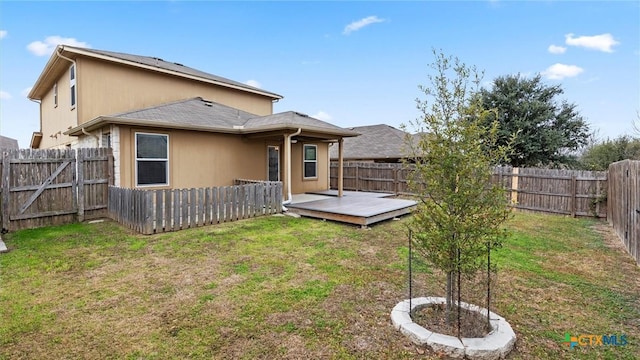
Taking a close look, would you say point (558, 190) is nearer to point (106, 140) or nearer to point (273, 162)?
point (273, 162)

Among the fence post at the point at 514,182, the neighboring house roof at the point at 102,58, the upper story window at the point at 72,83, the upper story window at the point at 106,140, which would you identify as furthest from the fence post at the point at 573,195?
the upper story window at the point at 72,83

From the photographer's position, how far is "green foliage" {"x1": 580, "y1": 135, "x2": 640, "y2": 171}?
15531 millimetres

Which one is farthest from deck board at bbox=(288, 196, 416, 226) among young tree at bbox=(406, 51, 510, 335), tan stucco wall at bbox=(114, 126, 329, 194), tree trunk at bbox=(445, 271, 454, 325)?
young tree at bbox=(406, 51, 510, 335)

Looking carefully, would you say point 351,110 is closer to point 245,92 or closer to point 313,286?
point 245,92

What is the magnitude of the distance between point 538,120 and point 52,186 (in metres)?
19.8

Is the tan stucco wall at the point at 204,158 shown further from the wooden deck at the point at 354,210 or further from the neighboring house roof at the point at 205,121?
the wooden deck at the point at 354,210

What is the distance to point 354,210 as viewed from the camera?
8.64 metres

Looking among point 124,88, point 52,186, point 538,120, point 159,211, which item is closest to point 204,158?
point 159,211

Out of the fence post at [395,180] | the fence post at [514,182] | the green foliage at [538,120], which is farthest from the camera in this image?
the green foliage at [538,120]

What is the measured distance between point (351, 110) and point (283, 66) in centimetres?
614

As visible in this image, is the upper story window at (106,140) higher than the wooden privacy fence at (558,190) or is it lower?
higher

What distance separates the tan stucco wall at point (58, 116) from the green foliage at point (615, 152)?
22952 millimetres

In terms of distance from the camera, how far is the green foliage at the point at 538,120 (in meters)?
15.8

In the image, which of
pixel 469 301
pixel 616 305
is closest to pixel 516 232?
pixel 616 305
